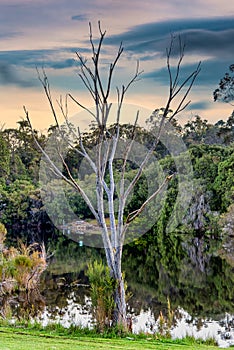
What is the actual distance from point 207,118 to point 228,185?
19217 mm

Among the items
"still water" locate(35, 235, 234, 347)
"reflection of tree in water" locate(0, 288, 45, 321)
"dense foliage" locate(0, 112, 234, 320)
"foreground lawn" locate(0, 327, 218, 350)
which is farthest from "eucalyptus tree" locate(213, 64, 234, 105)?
"foreground lawn" locate(0, 327, 218, 350)

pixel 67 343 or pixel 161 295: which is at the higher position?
pixel 67 343

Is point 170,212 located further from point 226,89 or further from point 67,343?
point 67,343

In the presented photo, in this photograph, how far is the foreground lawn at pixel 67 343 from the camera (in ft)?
21.4

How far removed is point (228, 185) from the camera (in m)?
33.7

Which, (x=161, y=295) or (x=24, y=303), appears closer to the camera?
(x=24, y=303)

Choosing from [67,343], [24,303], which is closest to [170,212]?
[24,303]

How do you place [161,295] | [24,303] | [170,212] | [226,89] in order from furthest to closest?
1. [170,212]
2. [226,89]
3. [161,295]
4. [24,303]

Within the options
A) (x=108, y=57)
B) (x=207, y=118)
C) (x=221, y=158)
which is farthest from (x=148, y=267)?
(x=207, y=118)

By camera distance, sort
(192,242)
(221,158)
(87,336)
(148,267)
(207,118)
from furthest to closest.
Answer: (207,118), (221,158), (192,242), (148,267), (87,336)

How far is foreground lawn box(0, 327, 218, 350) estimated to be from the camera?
652 centimetres

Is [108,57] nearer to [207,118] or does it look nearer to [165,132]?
[165,132]

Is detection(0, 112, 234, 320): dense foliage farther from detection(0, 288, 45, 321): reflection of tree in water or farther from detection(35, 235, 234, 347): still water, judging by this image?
detection(0, 288, 45, 321): reflection of tree in water

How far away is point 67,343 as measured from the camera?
7.11 meters
